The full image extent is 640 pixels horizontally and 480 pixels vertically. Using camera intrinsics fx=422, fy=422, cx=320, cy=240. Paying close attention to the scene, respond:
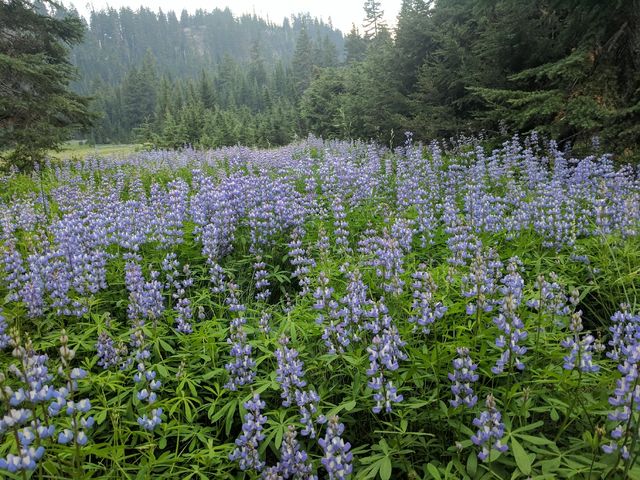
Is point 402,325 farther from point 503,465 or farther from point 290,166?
point 290,166

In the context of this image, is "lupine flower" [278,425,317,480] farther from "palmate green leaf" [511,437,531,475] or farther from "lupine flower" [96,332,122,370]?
"lupine flower" [96,332,122,370]

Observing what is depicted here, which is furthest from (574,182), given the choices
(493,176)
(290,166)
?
(290,166)

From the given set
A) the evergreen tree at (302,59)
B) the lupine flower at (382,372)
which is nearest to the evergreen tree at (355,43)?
the evergreen tree at (302,59)

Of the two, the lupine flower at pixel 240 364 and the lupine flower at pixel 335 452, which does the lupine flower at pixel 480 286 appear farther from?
the lupine flower at pixel 240 364

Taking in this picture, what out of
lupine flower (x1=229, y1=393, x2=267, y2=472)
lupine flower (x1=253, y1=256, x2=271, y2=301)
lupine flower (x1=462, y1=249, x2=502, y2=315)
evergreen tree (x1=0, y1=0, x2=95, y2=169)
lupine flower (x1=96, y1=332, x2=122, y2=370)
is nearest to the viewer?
lupine flower (x1=229, y1=393, x2=267, y2=472)

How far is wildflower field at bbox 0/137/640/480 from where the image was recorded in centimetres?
216

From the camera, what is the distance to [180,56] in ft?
592

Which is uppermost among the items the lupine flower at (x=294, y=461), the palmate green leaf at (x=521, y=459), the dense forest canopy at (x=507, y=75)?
the dense forest canopy at (x=507, y=75)

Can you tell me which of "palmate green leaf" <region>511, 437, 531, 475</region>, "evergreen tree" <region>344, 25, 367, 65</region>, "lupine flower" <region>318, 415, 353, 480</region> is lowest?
"palmate green leaf" <region>511, 437, 531, 475</region>

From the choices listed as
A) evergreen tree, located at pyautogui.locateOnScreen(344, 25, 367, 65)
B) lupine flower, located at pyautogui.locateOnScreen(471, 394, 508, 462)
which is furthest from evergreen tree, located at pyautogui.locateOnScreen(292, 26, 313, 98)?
lupine flower, located at pyautogui.locateOnScreen(471, 394, 508, 462)

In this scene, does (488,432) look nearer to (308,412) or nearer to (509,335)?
(509,335)

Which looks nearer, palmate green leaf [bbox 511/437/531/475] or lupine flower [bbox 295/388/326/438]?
palmate green leaf [bbox 511/437/531/475]

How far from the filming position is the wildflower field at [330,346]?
7.09ft

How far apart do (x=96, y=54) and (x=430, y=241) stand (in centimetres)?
18603
